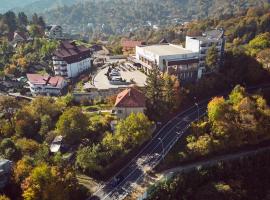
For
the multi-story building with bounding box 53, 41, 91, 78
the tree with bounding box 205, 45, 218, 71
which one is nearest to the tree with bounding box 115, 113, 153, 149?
the tree with bounding box 205, 45, 218, 71

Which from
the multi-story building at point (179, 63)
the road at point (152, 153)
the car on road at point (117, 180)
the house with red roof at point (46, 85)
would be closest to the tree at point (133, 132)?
the road at point (152, 153)

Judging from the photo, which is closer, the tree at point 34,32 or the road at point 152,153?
the road at point 152,153

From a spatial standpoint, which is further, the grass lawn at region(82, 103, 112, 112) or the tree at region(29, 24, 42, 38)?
the tree at region(29, 24, 42, 38)

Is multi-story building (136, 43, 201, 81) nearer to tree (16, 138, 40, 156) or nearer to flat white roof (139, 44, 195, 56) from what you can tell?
flat white roof (139, 44, 195, 56)

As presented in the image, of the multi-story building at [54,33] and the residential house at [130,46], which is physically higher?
the multi-story building at [54,33]

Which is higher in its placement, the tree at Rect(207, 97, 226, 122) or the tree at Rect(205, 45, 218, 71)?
the tree at Rect(205, 45, 218, 71)

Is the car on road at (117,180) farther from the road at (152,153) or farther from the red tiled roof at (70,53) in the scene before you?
the red tiled roof at (70,53)
